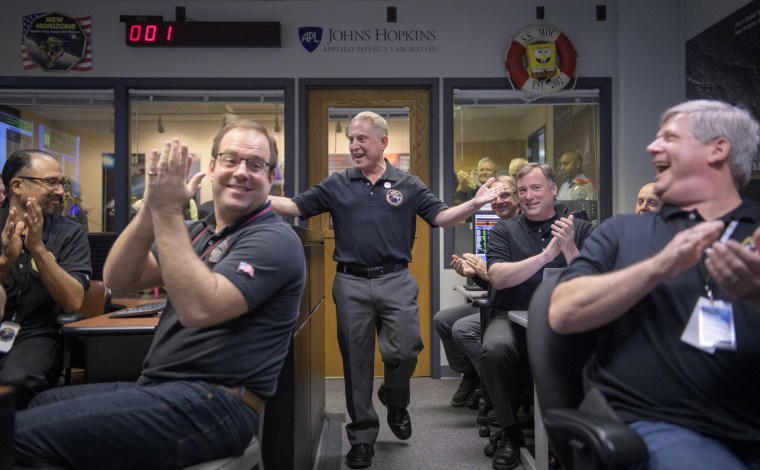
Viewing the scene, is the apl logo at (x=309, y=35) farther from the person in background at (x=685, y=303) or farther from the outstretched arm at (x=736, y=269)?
the outstretched arm at (x=736, y=269)

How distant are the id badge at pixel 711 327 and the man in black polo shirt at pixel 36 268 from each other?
6.54ft

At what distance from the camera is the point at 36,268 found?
2.24 meters

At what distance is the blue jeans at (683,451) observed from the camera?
1084mm

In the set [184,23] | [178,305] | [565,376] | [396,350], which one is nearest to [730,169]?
[565,376]

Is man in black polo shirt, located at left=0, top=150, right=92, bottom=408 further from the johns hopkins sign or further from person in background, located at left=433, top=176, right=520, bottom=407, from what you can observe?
the johns hopkins sign

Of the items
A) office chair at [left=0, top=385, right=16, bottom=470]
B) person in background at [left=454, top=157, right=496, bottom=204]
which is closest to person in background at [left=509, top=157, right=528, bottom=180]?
person in background at [left=454, top=157, right=496, bottom=204]

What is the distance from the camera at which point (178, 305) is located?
1259mm

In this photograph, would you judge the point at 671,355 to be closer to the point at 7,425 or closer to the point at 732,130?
the point at 732,130

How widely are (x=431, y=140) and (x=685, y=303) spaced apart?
10.9ft

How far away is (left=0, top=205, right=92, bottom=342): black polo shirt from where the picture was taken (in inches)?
88.4

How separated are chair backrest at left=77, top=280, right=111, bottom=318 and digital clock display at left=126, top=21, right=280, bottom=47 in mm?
2265

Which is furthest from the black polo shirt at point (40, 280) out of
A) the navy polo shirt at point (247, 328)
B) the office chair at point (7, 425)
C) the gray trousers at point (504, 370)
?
the gray trousers at point (504, 370)

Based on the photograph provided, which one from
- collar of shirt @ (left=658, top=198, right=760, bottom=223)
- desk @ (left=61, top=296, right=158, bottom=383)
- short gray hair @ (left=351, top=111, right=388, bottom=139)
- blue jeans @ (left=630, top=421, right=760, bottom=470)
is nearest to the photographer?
blue jeans @ (left=630, top=421, right=760, bottom=470)

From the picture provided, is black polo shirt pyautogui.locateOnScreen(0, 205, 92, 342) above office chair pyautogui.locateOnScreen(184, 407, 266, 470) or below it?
above
